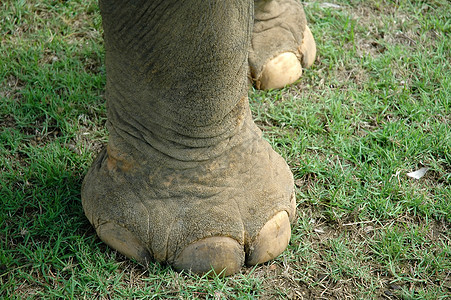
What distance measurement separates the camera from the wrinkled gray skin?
1.65 m

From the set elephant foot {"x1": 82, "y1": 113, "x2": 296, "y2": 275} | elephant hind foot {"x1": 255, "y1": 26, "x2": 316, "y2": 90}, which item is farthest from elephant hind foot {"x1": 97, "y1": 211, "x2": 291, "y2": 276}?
elephant hind foot {"x1": 255, "y1": 26, "x2": 316, "y2": 90}

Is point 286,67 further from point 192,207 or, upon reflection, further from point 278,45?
point 192,207

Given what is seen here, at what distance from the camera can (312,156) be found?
2459mm

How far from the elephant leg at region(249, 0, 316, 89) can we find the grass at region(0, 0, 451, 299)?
77mm

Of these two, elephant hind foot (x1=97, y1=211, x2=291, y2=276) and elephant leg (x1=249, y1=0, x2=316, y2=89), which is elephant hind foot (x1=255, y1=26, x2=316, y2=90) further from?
elephant hind foot (x1=97, y1=211, x2=291, y2=276)

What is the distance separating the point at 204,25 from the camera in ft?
5.07

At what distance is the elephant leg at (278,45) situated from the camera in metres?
2.68

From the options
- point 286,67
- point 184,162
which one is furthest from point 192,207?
point 286,67

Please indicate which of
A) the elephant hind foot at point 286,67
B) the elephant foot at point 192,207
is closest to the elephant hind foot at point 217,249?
the elephant foot at point 192,207

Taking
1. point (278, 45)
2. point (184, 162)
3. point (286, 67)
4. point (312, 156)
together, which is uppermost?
point (184, 162)

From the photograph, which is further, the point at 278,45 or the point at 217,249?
the point at 278,45

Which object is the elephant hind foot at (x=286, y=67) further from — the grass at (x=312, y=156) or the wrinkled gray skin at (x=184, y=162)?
the wrinkled gray skin at (x=184, y=162)

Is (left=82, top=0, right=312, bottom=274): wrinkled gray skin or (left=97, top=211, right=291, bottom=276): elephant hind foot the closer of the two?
(left=82, top=0, right=312, bottom=274): wrinkled gray skin

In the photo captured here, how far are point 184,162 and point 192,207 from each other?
14 cm
